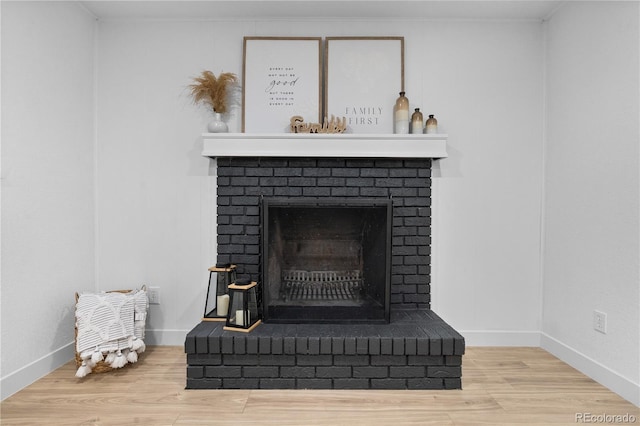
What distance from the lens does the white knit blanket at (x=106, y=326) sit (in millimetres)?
1927

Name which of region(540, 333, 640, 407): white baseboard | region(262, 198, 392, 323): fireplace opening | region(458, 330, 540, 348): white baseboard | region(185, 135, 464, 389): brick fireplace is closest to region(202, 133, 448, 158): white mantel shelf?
region(185, 135, 464, 389): brick fireplace

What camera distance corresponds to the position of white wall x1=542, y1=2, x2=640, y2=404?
1752mm

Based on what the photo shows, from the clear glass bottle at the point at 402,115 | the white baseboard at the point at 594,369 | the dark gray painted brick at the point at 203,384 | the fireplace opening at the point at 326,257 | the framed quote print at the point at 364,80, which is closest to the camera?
the white baseboard at the point at 594,369

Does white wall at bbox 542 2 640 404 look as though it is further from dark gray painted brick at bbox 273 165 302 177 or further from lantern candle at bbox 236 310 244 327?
lantern candle at bbox 236 310 244 327

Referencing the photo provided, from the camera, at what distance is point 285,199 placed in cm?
217

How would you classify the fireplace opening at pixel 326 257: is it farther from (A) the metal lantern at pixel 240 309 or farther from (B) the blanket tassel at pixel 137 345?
(B) the blanket tassel at pixel 137 345

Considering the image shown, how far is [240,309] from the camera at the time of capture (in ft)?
6.47

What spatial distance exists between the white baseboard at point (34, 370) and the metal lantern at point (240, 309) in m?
1.00

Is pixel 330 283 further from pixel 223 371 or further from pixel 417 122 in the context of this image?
pixel 417 122

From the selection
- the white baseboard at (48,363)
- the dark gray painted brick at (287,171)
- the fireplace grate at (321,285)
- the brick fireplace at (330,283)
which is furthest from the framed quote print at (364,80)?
the white baseboard at (48,363)

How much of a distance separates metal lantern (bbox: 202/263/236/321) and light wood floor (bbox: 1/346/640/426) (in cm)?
36

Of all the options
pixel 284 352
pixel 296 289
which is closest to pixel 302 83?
pixel 296 289

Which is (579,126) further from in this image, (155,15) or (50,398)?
(50,398)

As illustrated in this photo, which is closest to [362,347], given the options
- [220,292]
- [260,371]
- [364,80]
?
[260,371]
